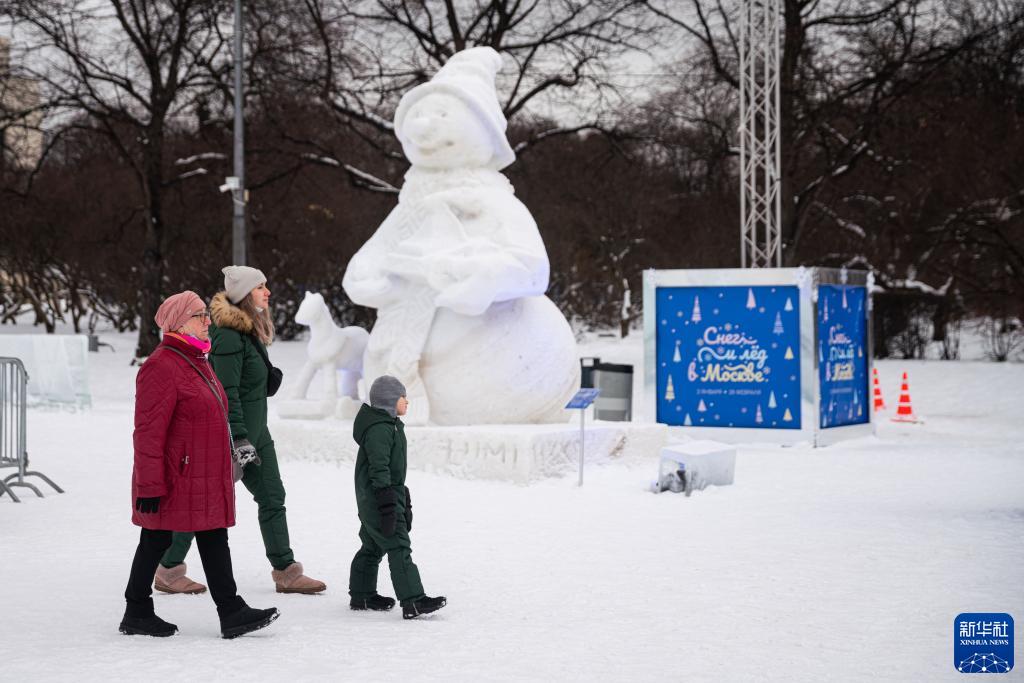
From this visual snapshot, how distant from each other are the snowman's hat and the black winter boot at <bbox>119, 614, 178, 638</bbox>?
627cm

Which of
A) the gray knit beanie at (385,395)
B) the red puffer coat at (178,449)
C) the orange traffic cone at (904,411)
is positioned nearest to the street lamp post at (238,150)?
the orange traffic cone at (904,411)

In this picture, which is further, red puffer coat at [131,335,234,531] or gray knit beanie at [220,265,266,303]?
gray knit beanie at [220,265,266,303]

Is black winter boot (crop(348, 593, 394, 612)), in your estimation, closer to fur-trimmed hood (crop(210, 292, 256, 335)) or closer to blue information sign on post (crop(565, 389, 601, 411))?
fur-trimmed hood (crop(210, 292, 256, 335))

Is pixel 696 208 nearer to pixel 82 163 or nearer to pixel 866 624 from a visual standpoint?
pixel 82 163

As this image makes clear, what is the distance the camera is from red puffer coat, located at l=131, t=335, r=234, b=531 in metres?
5.32

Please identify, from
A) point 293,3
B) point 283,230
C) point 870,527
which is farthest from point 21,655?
point 283,230

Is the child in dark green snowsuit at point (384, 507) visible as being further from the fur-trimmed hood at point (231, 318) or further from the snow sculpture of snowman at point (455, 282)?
the snow sculpture of snowman at point (455, 282)

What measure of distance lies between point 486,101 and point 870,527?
4.95m

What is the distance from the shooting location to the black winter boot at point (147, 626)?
5430mm

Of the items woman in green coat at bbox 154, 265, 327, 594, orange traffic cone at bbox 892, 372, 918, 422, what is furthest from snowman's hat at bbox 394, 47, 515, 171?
orange traffic cone at bbox 892, 372, 918, 422

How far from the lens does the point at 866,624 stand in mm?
5719

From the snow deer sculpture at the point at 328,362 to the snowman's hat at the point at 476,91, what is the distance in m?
1.72

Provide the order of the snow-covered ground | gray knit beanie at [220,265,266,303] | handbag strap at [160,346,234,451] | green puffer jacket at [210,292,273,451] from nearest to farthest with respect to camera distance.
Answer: the snow-covered ground < handbag strap at [160,346,234,451] < green puffer jacket at [210,292,273,451] < gray knit beanie at [220,265,266,303]

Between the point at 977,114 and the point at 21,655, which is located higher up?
the point at 977,114
